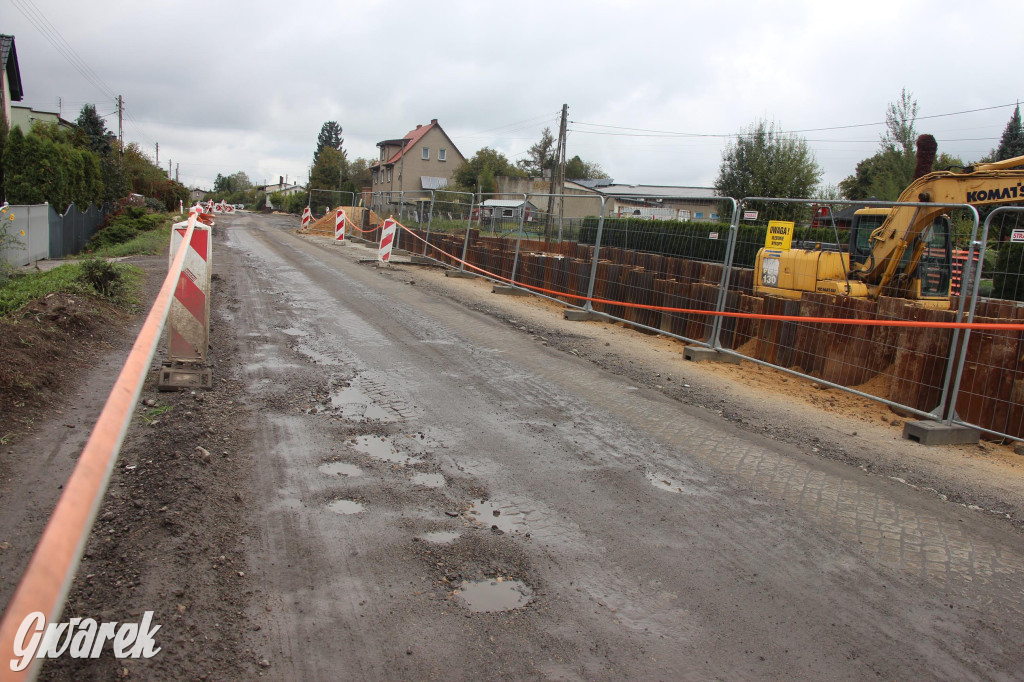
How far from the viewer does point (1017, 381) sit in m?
6.44

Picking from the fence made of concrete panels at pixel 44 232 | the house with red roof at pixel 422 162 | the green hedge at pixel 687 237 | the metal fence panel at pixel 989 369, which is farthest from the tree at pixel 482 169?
the metal fence panel at pixel 989 369

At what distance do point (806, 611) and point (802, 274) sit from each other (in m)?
8.81

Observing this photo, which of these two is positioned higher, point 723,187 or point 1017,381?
point 723,187

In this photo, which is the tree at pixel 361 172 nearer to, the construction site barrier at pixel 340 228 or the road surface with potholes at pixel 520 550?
the construction site barrier at pixel 340 228

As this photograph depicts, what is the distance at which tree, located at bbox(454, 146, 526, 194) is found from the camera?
239 ft

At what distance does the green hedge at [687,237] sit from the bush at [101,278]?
26.2ft

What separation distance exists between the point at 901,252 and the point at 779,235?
1.66 metres

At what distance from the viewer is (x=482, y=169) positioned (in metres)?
73.9

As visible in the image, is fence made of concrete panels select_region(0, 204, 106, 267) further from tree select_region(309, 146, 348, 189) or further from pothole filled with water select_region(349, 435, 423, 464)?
tree select_region(309, 146, 348, 189)

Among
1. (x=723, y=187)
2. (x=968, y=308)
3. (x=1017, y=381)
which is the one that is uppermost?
(x=723, y=187)

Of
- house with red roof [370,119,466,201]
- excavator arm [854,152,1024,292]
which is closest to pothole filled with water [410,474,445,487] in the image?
excavator arm [854,152,1024,292]

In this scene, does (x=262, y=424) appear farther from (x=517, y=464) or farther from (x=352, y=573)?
(x=352, y=573)

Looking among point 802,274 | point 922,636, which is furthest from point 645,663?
point 802,274

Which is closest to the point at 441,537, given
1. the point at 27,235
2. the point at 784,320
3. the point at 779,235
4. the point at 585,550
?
the point at 585,550
